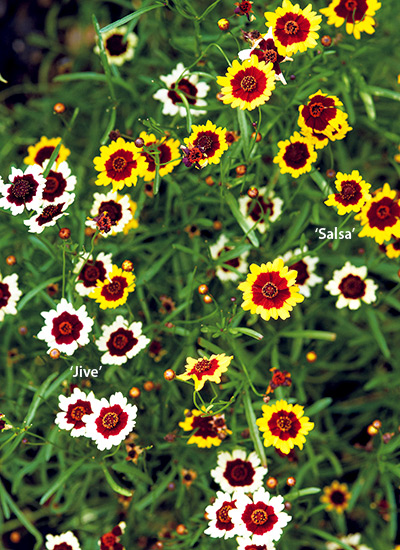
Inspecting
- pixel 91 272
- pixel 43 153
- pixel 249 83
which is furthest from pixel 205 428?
pixel 43 153

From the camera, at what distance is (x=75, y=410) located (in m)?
1.97

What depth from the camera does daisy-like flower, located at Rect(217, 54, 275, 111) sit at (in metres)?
1.83

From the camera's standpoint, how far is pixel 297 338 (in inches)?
101

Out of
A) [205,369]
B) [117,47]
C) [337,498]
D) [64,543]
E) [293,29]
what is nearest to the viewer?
[205,369]

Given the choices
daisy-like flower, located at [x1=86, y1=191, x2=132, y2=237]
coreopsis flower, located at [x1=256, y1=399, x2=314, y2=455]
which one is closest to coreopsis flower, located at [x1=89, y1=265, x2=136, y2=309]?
daisy-like flower, located at [x1=86, y1=191, x2=132, y2=237]

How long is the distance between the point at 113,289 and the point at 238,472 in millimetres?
860

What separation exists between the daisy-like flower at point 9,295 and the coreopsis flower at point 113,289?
37cm

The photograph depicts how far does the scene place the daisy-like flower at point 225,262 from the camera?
2.40 meters

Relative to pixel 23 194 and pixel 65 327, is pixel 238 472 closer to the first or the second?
pixel 65 327

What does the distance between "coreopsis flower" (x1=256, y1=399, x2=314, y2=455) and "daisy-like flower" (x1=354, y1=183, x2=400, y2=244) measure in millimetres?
737

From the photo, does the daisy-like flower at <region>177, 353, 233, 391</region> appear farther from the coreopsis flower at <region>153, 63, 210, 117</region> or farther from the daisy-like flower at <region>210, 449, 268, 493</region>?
the coreopsis flower at <region>153, 63, 210, 117</region>

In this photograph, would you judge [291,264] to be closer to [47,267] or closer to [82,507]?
[47,267]

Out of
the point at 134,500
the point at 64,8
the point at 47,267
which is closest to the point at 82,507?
the point at 134,500

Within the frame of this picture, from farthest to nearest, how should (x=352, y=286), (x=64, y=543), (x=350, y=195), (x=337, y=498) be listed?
(x=337, y=498), (x=352, y=286), (x=64, y=543), (x=350, y=195)
